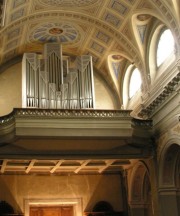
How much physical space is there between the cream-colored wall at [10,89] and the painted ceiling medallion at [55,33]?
166 cm

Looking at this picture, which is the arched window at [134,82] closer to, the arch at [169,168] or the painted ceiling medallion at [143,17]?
the painted ceiling medallion at [143,17]

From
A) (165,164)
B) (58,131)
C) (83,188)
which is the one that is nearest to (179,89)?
(165,164)

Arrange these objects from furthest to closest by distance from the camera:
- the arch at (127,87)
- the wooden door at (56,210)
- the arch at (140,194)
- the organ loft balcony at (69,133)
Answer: the arch at (127,87) → the wooden door at (56,210) → the arch at (140,194) → the organ loft balcony at (69,133)

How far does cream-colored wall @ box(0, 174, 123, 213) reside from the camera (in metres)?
17.5

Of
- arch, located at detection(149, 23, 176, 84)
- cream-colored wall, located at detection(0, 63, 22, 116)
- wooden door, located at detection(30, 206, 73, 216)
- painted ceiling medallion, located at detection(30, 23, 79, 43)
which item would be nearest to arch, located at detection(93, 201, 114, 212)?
wooden door, located at detection(30, 206, 73, 216)

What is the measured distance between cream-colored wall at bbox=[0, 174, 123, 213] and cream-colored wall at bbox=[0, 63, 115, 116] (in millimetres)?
2762

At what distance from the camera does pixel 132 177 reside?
17719 millimetres

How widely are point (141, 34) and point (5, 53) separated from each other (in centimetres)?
538

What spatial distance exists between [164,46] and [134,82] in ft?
9.79

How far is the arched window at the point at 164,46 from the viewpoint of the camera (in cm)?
1496

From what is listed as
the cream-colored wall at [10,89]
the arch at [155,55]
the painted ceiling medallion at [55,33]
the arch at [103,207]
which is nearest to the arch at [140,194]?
the arch at [103,207]

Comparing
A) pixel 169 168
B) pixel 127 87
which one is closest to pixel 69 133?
pixel 169 168

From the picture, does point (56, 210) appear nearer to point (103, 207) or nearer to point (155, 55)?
point (103, 207)

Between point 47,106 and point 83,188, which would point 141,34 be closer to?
point 47,106
